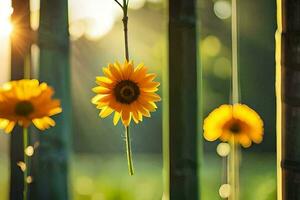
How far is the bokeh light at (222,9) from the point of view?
6.29 feet

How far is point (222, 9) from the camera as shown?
6.41 feet

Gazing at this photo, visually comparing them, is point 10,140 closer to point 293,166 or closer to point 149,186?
point 293,166

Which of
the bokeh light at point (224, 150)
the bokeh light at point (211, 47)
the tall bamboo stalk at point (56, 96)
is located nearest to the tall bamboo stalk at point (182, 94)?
the bokeh light at point (224, 150)

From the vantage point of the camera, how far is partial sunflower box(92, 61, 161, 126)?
1122 mm

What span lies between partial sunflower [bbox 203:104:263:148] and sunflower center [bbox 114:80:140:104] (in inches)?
6.2

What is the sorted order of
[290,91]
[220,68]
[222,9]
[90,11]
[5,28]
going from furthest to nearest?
[220,68], [222,9], [90,11], [5,28], [290,91]

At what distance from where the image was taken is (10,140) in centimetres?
128

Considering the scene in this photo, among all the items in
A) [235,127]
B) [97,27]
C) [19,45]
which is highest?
[97,27]

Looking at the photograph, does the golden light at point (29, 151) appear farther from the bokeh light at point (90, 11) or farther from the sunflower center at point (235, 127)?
the sunflower center at point (235, 127)

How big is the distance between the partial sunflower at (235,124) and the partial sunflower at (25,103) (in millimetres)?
308

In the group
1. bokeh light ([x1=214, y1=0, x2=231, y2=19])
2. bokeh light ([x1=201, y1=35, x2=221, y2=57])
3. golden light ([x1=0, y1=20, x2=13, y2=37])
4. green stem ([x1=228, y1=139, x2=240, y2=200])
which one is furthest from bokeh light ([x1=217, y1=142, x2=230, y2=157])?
bokeh light ([x1=201, y1=35, x2=221, y2=57])

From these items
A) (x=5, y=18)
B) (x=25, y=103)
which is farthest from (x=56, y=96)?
(x=5, y=18)

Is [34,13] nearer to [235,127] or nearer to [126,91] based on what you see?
[126,91]

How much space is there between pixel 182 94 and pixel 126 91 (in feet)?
0.37
